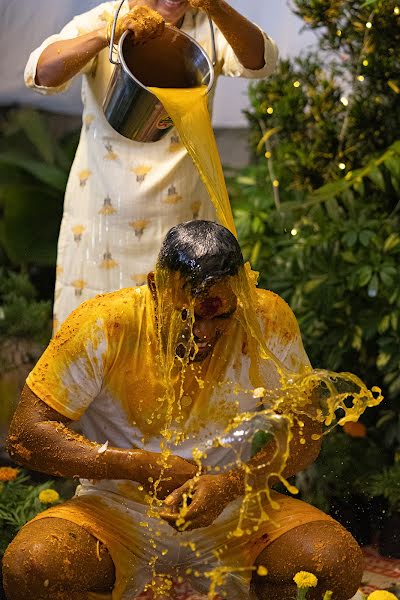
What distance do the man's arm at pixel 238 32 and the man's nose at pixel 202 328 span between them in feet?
2.59

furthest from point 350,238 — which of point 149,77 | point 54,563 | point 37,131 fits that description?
point 37,131

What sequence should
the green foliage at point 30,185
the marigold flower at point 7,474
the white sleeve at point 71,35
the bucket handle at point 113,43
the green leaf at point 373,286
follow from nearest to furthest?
the bucket handle at point 113,43 < the white sleeve at point 71,35 < the marigold flower at point 7,474 < the green leaf at point 373,286 < the green foliage at point 30,185

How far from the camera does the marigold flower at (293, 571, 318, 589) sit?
2.23 m

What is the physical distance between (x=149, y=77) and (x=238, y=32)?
264 mm

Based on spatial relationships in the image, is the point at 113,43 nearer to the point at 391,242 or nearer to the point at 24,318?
the point at 391,242

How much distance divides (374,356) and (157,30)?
1648 mm

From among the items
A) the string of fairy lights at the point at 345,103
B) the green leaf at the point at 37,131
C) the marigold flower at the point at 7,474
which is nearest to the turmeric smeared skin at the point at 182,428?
the marigold flower at the point at 7,474

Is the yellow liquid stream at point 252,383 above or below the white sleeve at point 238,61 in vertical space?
below

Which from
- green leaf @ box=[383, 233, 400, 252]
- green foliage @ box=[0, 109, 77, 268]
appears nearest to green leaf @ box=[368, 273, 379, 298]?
green leaf @ box=[383, 233, 400, 252]

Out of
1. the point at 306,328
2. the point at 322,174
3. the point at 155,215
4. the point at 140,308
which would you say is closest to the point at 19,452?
the point at 140,308

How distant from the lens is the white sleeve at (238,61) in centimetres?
283

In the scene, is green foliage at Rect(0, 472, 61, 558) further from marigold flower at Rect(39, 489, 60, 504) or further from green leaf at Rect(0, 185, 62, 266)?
green leaf at Rect(0, 185, 62, 266)

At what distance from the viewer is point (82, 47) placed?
2703mm

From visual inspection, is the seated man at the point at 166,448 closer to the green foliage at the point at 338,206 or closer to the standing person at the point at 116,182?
the standing person at the point at 116,182
